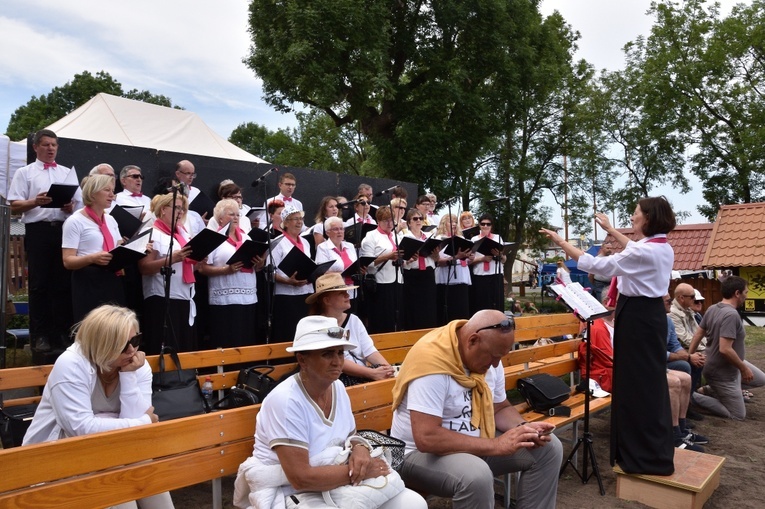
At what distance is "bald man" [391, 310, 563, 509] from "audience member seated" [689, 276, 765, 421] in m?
4.46

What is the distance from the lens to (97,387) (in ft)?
10.1

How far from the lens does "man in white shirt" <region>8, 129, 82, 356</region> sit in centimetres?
596

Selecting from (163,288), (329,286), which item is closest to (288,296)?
(163,288)

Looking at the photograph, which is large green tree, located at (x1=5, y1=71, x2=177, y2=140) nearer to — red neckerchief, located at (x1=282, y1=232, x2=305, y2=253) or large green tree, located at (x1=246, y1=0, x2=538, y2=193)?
large green tree, located at (x1=246, y1=0, x2=538, y2=193)

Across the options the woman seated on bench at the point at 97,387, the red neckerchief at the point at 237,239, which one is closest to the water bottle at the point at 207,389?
the woman seated on bench at the point at 97,387

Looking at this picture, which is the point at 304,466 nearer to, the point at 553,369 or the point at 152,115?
the point at 553,369

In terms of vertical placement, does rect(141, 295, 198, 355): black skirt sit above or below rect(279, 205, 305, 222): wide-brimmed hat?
below

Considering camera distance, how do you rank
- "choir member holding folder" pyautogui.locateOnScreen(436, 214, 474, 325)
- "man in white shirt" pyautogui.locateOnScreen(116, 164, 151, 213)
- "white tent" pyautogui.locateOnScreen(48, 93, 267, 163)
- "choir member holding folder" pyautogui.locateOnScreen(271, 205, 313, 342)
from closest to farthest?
"man in white shirt" pyautogui.locateOnScreen(116, 164, 151, 213) < "choir member holding folder" pyautogui.locateOnScreen(271, 205, 313, 342) < "choir member holding folder" pyautogui.locateOnScreen(436, 214, 474, 325) < "white tent" pyautogui.locateOnScreen(48, 93, 267, 163)

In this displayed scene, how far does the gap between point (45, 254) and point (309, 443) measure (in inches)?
175

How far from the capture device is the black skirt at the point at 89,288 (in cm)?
518

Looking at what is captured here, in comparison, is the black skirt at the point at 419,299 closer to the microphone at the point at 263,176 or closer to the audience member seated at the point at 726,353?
the microphone at the point at 263,176

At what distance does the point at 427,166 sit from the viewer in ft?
66.2

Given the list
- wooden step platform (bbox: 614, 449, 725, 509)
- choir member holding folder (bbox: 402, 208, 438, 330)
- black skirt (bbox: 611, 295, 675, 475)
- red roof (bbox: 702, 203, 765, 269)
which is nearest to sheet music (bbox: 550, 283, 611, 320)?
black skirt (bbox: 611, 295, 675, 475)

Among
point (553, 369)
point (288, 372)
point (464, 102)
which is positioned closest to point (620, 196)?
point (464, 102)
